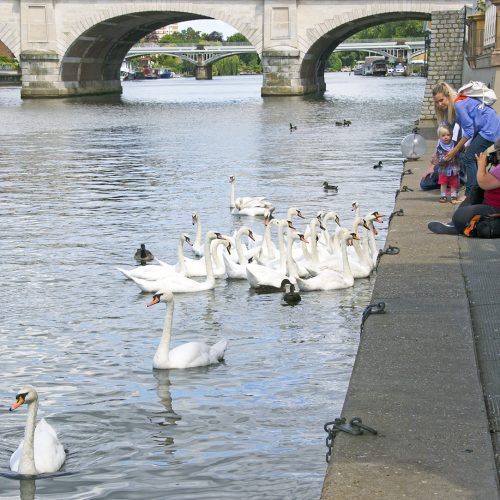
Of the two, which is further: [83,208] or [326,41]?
[326,41]

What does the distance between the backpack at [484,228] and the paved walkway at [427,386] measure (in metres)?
0.54

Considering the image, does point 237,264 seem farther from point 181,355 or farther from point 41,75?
point 41,75

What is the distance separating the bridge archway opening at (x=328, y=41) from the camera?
5575 centimetres

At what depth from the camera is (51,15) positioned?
187 feet

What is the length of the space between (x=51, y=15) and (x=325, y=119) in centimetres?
2356

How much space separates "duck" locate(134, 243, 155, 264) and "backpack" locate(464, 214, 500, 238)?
154 inches

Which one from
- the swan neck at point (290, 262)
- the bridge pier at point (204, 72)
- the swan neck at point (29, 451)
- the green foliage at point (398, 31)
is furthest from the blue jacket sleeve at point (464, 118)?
the green foliage at point (398, 31)

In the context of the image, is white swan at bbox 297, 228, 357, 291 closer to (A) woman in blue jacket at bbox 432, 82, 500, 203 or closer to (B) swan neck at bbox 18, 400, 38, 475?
(A) woman in blue jacket at bbox 432, 82, 500, 203

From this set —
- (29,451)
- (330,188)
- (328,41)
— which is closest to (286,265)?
(29,451)

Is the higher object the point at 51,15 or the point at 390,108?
the point at 51,15

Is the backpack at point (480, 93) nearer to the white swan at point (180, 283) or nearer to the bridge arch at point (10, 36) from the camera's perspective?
the white swan at point (180, 283)

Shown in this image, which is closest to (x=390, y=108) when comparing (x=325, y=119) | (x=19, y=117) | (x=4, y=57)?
(x=325, y=119)

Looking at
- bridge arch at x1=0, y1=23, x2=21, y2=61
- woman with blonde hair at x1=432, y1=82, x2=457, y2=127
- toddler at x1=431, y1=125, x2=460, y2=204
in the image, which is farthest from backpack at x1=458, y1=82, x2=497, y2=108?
bridge arch at x1=0, y1=23, x2=21, y2=61

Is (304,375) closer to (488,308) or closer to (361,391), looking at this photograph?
(488,308)
